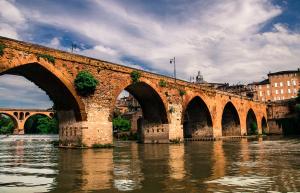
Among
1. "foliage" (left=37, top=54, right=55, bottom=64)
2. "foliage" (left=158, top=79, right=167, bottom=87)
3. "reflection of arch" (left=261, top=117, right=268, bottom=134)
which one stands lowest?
"reflection of arch" (left=261, top=117, right=268, bottom=134)

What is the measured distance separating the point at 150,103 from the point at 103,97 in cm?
1032

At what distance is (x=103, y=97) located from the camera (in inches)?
1092

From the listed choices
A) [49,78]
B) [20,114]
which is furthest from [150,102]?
[20,114]

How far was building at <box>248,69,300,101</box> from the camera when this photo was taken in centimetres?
9231

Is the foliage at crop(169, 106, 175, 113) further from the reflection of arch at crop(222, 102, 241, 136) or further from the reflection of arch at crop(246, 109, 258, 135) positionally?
the reflection of arch at crop(246, 109, 258, 135)

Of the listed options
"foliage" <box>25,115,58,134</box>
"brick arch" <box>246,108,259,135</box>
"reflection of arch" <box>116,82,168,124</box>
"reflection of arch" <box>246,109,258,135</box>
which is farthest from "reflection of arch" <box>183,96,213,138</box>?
"foliage" <box>25,115,58,134</box>

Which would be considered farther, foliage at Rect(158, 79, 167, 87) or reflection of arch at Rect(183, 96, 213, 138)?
reflection of arch at Rect(183, 96, 213, 138)

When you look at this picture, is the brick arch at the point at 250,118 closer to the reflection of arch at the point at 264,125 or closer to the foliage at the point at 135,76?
the reflection of arch at the point at 264,125

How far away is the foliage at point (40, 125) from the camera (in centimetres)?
11686

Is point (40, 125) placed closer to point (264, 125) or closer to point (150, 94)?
point (264, 125)

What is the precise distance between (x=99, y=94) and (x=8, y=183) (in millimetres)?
17840

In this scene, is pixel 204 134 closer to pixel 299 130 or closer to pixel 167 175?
pixel 299 130

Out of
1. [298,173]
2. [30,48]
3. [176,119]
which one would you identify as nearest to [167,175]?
[298,173]

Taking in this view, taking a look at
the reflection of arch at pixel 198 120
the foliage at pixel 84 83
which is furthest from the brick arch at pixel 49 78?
the reflection of arch at pixel 198 120
